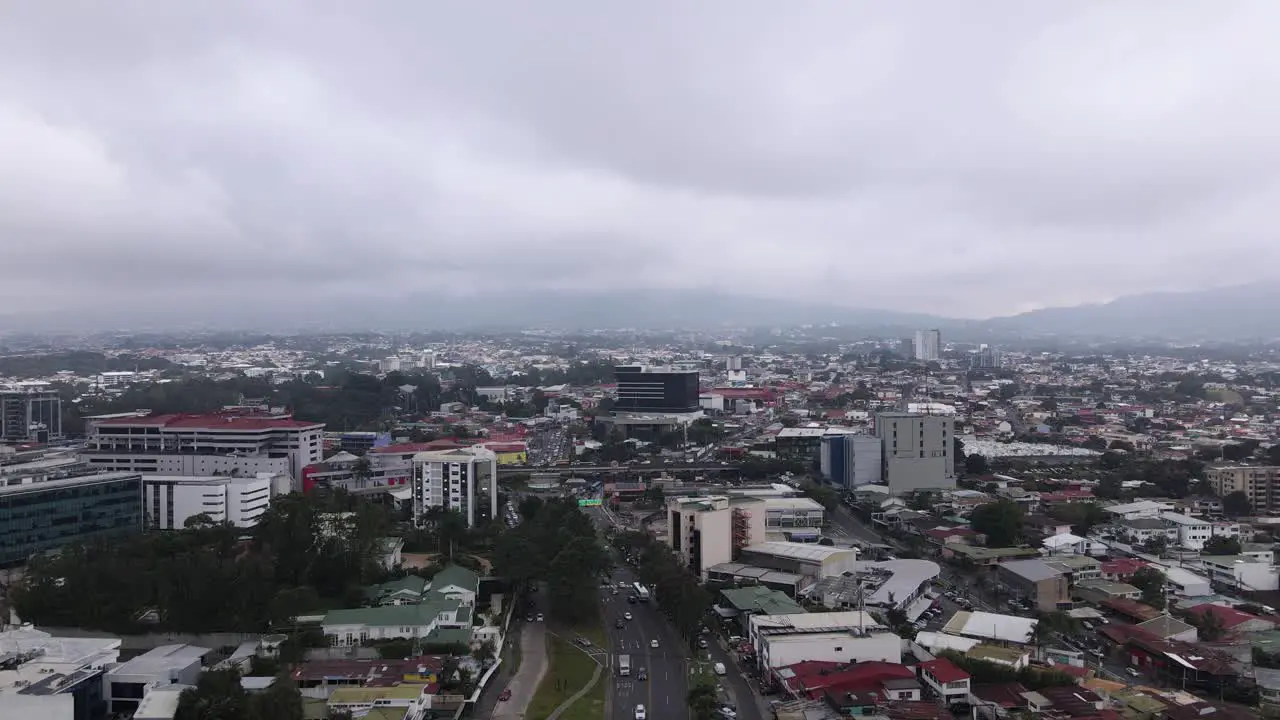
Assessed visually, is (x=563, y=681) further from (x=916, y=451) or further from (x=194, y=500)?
(x=916, y=451)

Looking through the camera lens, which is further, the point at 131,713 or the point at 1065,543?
the point at 1065,543

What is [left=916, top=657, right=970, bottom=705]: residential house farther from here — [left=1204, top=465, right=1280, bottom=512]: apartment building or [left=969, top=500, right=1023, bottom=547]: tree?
[left=1204, top=465, right=1280, bottom=512]: apartment building

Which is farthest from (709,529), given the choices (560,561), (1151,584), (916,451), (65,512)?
(65,512)

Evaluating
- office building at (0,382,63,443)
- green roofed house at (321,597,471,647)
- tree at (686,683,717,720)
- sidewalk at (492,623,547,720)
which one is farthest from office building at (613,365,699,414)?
tree at (686,683,717,720)

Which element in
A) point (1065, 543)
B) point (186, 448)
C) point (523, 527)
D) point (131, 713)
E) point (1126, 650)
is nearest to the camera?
point (131, 713)

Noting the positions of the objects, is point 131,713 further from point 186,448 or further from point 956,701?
point 186,448

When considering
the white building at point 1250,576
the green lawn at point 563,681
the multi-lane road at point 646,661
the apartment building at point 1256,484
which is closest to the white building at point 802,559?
the multi-lane road at point 646,661

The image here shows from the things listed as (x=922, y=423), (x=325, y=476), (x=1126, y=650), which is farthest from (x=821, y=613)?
(x=325, y=476)

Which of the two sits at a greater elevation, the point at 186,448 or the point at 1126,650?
the point at 186,448
